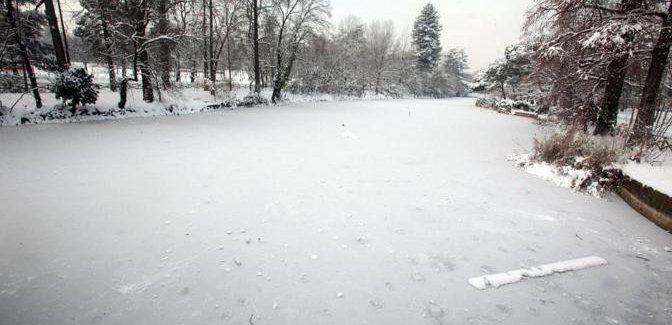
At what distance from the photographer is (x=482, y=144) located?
30.4 ft

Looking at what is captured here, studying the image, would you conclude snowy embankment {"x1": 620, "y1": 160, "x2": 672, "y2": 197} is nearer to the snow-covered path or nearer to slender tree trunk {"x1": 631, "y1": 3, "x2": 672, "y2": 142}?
the snow-covered path

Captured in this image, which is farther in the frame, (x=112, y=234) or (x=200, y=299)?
(x=112, y=234)

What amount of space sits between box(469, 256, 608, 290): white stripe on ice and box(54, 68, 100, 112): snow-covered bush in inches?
510

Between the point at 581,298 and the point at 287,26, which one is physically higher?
the point at 287,26

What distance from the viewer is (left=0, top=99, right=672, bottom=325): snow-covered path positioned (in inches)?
96.4

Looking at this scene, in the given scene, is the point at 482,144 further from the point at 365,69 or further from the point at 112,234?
the point at 365,69

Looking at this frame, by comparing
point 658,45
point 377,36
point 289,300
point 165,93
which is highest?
point 377,36

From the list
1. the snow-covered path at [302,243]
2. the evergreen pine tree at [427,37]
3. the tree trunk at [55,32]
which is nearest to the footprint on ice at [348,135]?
the snow-covered path at [302,243]

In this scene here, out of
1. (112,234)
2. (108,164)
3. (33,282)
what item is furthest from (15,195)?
(33,282)

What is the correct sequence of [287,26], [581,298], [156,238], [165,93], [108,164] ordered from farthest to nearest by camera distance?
[287,26]
[165,93]
[108,164]
[156,238]
[581,298]

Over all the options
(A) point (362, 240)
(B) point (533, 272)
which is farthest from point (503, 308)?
(A) point (362, 240)

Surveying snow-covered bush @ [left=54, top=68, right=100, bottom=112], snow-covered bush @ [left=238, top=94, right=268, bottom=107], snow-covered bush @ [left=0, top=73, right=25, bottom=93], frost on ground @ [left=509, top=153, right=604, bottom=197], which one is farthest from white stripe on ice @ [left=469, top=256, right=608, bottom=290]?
snow-covered bush @ [left=238, top=94, right=268, bottom=107]

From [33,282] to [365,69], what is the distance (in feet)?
115

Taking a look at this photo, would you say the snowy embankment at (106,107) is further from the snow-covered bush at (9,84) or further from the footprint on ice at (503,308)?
the footprint on ice at (503,308)
